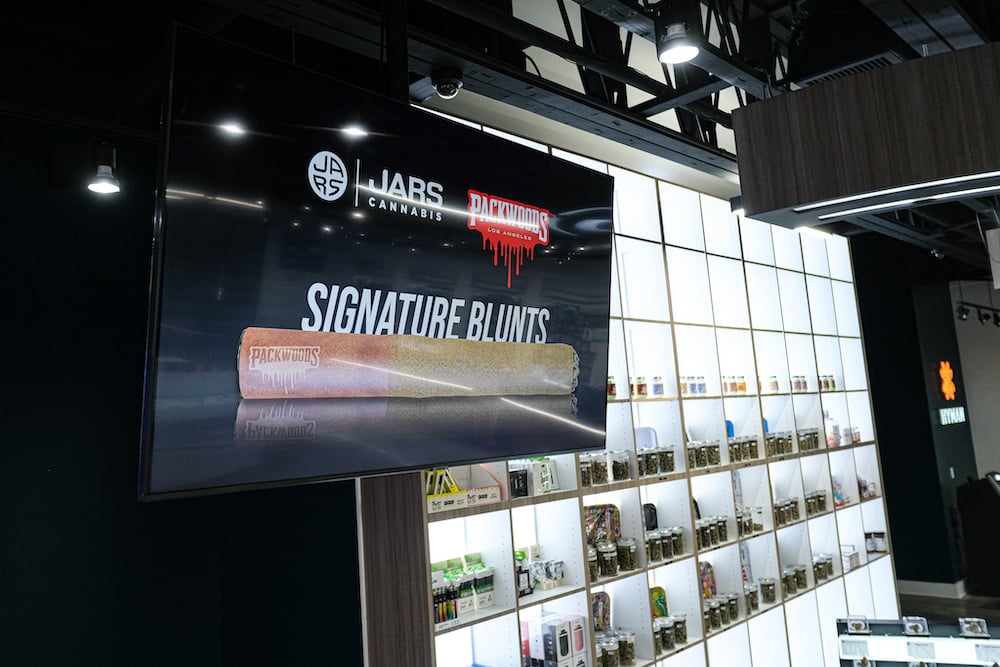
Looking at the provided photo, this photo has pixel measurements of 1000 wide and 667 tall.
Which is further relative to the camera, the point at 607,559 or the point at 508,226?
the point at 607,559

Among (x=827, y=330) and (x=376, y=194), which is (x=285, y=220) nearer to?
(x=376, y=194)

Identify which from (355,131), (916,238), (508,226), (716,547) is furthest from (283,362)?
(916,238)

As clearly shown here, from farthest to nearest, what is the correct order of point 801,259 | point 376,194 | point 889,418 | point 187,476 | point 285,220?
point 889,418 < point 801,259 < point 376,194 < point 285,220 < point 187,476

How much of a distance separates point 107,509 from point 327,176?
159cm

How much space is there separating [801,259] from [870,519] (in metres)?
2.34

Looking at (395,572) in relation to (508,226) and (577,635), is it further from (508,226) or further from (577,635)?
(508,226)

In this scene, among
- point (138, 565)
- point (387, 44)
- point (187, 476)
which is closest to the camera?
point (187, 476)

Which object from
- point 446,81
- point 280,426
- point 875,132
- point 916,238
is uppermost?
point 916,238

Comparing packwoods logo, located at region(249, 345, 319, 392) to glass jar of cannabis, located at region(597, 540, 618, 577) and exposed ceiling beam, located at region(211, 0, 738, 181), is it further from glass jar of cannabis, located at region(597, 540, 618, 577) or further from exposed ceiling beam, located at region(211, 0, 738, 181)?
glass jar of cannabis, located at region(597, 540, 618, 577)

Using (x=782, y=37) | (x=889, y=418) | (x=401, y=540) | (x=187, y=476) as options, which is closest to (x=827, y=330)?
(x=889, y=418)

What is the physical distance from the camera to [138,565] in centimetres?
277

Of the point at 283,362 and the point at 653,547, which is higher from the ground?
the point at 283,362

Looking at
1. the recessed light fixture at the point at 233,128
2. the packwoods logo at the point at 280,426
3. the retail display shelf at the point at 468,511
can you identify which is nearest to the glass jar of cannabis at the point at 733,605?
the retail display shelf at the point at 468,511

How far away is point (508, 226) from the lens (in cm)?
260
